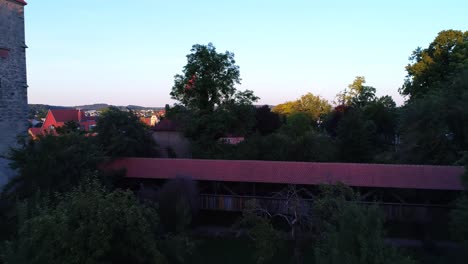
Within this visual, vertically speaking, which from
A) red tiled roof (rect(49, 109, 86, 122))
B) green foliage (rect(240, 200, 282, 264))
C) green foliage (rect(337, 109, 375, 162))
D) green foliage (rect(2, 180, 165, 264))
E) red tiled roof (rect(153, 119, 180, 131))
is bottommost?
green foliage (rect(240, 200, 282, 264))

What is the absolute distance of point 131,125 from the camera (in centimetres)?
1812

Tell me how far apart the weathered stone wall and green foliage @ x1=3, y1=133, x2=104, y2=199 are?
10.8ft

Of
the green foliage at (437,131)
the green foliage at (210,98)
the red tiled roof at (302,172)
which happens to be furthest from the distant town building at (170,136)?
the green foliage at (437,131)

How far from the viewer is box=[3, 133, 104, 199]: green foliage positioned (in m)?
13.3

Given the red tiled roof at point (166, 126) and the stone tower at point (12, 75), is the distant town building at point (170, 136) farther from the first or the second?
the stone tower at point (12, 75)

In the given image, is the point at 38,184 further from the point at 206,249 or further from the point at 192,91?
the point at 192,91

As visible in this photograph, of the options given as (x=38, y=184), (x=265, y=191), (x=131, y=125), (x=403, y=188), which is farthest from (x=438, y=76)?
(x=38, y=184)

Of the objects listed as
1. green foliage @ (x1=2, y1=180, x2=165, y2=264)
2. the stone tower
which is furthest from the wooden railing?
the stone tower

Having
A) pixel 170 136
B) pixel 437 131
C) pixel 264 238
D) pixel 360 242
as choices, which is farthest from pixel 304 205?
pixel 170 136

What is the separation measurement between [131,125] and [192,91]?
26.8ft

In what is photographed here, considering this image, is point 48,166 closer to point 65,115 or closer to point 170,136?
point 170,136

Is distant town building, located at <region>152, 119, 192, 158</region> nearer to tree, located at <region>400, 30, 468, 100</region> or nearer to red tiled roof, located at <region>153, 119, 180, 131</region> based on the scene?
red tiled roof, located at <region>153, 119, 180, 131</region>

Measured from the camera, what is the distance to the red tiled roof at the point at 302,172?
13941 mm

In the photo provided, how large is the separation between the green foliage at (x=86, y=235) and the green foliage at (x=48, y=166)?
535 cm
